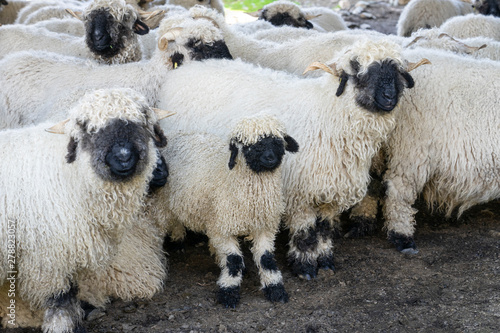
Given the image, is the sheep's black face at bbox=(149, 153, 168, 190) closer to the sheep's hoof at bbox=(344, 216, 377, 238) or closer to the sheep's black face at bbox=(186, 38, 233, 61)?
the sheep's black face at bbox=(186, 38, 233, 61)

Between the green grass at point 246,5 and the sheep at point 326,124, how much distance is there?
10.8 meters

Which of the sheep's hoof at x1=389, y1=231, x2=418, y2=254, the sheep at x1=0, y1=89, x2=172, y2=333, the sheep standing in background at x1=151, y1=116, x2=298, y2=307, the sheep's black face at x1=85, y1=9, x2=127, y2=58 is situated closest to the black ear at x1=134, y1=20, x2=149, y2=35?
the sheep's black face at x1=85, y1=9, x2=127, y2=58

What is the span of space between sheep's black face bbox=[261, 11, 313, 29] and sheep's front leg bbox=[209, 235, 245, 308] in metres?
5.10

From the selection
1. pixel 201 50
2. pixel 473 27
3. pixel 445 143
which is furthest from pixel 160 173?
pixel 473 27

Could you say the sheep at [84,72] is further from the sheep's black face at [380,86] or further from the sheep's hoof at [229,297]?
the sheep's hoof at [229,297]

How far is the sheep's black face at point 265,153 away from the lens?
4406 millimetres

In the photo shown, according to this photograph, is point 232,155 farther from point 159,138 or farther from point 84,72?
point 84,72

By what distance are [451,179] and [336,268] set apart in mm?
1407

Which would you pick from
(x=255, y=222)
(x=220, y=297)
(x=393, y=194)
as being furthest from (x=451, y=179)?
(x=220, y=297)

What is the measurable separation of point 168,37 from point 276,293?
3072mm

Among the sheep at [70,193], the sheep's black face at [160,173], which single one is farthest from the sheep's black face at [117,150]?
the sheep's black face at [160,173]

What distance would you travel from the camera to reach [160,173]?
4.93m

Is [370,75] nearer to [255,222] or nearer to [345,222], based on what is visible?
[255,222]

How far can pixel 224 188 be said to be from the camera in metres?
4.79
